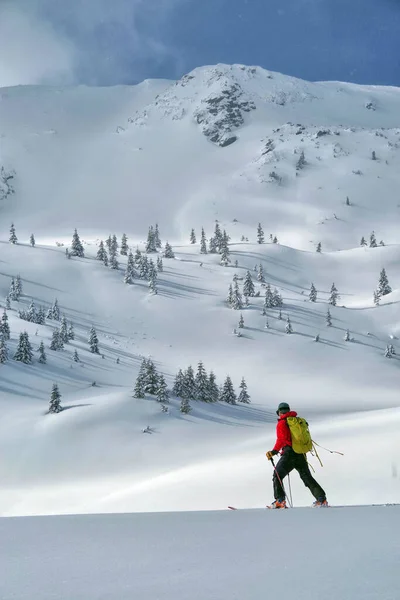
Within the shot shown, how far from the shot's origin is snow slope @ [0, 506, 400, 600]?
3.11 metres

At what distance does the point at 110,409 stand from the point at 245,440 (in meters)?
10.3

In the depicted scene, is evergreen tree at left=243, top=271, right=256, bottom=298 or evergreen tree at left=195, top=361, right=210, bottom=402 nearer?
evergreen tree at left=195, top=361, right=210, bottom=402

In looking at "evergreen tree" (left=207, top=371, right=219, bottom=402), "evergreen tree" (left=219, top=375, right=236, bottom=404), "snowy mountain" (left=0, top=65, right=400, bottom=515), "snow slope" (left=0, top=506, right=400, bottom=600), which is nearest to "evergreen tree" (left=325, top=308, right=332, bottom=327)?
"snowy mountain" (left=0, top=65, right=400, bottom=515)

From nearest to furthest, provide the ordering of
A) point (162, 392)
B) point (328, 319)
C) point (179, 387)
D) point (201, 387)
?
point (162, 392) → point (179, 387) → point (201, 387) → point (328, 319)

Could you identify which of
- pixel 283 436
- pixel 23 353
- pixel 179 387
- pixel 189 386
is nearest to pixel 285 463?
pixel 283 436

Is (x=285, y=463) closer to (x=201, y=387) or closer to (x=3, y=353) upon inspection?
(x=201, y=387)

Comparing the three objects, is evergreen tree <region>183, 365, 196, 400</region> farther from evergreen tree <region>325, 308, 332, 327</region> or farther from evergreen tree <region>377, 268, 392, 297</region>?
evergreen tree <region>377, 268, 392, 297</region>

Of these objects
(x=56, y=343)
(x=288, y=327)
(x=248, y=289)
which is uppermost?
(x=248, y=289)

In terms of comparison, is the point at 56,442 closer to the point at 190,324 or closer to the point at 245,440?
the point at 245,440

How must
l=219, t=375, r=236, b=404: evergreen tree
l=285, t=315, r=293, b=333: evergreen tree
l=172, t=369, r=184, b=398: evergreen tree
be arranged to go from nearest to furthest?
l=172, t=369, r=184, b=398: evergreen tree
l=219, t=375, r=236, b=404: evergreen tree
l=285, t=315, r=293, b=333: evergreen tree

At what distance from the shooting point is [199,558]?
3.96m

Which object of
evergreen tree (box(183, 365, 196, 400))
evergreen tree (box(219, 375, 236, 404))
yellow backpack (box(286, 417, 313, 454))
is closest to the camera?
yellow backpack (box(286, 417, 313, 454))

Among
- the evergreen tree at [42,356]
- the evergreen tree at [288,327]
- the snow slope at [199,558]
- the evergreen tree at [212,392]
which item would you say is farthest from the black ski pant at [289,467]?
the evergreen tree at [288,327]

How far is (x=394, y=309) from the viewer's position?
99812mm
